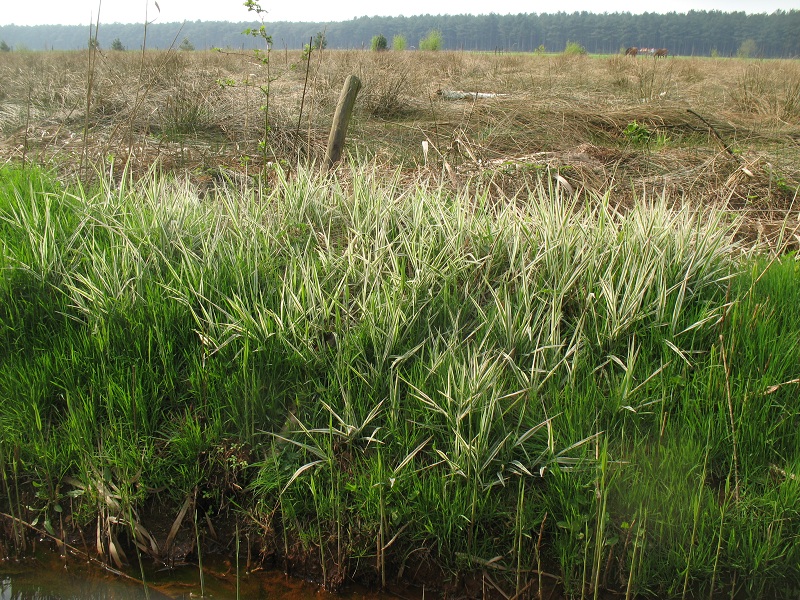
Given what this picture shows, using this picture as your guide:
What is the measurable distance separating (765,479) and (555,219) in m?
1.57

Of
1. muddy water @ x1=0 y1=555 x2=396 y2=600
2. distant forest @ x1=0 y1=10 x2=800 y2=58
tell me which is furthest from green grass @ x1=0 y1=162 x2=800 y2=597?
distant forest @ x1=0 y1=10 x2=800 y2=58

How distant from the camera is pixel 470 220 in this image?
10.6ft

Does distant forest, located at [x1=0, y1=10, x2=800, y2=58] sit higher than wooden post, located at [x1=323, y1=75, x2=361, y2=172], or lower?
higher

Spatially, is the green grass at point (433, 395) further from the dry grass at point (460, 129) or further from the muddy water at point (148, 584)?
the dry grass at point (460, 129)

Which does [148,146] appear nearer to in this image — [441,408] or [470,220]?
[470,220]

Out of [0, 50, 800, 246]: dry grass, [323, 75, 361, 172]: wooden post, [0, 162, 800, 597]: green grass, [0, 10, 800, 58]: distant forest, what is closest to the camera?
[0, 162, 800, 597]: green grass

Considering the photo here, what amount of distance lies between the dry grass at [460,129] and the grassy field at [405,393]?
3.04 feet

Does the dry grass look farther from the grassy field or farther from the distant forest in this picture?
the distant forest

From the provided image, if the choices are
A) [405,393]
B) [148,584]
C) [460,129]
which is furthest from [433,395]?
[460,129]

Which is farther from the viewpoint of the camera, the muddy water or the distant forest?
the distant forest

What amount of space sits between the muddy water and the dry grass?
2.49m

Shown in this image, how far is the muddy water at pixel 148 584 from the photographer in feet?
7.18

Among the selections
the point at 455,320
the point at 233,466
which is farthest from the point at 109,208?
the point at 455,320

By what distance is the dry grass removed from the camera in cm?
504
